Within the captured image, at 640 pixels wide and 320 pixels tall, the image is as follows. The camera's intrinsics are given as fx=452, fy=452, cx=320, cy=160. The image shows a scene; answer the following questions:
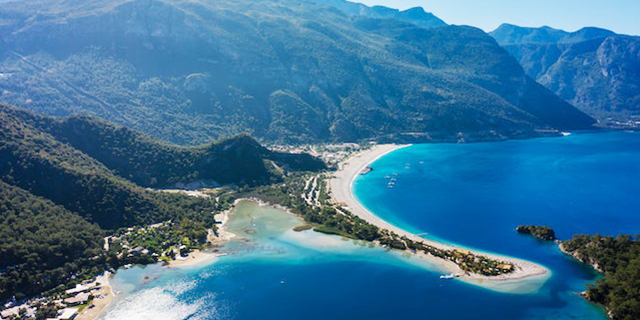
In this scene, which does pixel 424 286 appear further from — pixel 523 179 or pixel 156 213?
pixel 523 179

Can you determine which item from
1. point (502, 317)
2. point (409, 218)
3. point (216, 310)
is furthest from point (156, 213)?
point (502, 317)

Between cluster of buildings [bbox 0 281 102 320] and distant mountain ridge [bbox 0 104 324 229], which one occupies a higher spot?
distant mountain ridge [bbox 0 104 324 229]

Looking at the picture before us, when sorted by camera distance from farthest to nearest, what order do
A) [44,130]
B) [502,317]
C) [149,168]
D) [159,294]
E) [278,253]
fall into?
[149,168]
[44,130]
[278,253]
[159,294]
[502,317]

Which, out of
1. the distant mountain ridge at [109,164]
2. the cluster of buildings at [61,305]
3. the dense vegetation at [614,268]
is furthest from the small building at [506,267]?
the distant mountain ridge at [109,164]

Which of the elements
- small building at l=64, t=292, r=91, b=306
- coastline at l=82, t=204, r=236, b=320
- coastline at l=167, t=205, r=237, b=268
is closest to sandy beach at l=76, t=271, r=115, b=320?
coastline at l=82, t=204, r=236, b=320

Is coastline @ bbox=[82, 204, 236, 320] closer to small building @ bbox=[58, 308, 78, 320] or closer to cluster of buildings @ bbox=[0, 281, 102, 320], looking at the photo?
small building @ bbox=[58, 308, 78, 320]
